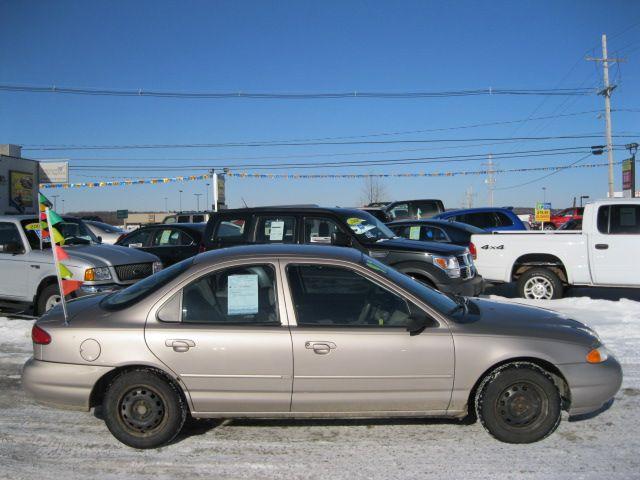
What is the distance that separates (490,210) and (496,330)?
11775mm

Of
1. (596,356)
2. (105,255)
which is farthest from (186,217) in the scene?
(596,356)

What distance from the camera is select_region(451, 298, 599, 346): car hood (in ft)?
13.4

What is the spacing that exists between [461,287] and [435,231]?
4242mm

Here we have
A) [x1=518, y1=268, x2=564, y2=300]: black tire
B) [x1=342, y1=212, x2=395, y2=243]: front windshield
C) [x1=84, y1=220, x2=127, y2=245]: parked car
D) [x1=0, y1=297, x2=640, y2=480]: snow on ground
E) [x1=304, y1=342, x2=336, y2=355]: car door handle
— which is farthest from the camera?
[x1=84, y1=220, x2=127, y2=245]: parked car

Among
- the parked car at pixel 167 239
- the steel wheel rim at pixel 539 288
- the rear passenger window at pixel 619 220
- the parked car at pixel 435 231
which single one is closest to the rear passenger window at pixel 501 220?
the parked car at pixel 435 231

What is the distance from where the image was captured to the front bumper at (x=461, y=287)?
801 centimetres

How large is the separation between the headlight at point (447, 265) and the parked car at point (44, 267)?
15.2 ft

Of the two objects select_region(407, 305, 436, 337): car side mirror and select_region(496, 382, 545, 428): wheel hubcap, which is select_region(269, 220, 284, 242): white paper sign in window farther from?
select_region(496, 382, 545, 428): wheel hubcap

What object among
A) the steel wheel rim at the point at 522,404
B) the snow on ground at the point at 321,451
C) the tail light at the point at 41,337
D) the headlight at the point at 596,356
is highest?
the tail light at the point at 41,337

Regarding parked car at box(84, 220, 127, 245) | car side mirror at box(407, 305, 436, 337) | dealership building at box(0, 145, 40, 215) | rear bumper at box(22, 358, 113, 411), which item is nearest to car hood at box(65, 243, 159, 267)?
rear bumper at box(22, 358, 113, 411)

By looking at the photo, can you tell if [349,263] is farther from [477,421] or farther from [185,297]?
[477,421]

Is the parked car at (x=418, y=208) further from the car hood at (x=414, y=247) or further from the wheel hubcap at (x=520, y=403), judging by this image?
the wheel hubcap at (x=520, y=403)

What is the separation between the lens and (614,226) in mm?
9406

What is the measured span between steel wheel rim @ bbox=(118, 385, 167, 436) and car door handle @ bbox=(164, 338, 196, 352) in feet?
1.21
